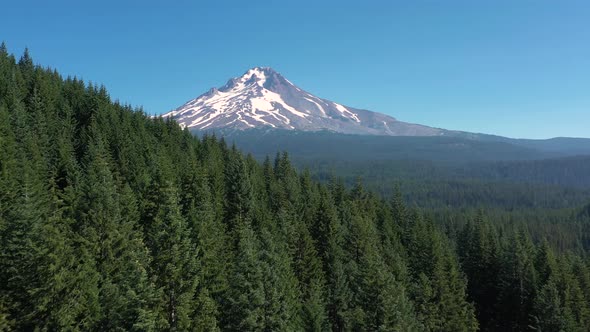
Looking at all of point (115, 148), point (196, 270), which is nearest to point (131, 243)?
point (196, 270)

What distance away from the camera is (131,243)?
3033cm

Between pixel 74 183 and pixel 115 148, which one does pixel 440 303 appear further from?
→ pixel 115 148

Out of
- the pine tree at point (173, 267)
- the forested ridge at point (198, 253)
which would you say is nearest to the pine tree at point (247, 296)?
the forested ridge at point (198, 253)

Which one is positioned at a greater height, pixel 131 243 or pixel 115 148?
pixel 115 148

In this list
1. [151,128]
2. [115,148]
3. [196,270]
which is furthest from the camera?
[151,128]

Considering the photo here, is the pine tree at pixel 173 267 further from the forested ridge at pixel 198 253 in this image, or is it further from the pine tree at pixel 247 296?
the pine tree at pixel 247 296

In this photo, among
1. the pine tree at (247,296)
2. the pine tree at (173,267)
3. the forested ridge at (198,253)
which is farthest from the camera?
the pine tree at (247,296)

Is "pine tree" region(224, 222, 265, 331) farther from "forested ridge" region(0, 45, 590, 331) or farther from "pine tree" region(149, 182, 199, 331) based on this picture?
"pine tree" region(149, 182, 199, 331)

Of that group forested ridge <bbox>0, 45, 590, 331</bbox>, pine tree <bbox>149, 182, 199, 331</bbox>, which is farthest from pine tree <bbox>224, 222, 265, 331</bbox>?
pine tree <bbox>149, 182, 199, 331</bbox>

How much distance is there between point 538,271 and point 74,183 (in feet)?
199

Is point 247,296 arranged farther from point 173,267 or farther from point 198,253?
point 198,253

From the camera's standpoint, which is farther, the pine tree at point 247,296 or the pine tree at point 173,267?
the pine tree at point 247,296

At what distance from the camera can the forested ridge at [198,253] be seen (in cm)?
2319

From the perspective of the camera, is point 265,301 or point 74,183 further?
point 74,183
